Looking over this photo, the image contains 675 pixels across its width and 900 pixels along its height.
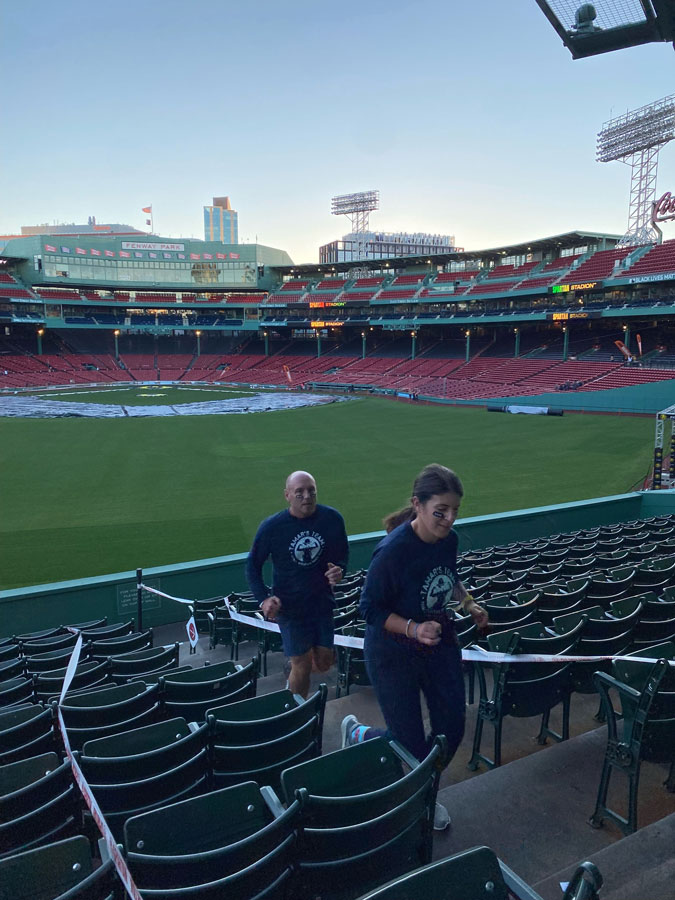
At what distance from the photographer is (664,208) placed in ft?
179

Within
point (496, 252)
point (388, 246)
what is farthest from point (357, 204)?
point (388, 246)

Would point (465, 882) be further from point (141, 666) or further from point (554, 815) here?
point (141, 666)

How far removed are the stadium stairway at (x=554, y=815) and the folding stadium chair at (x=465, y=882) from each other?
1.09 meters

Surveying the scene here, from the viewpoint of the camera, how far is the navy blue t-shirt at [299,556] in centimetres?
504

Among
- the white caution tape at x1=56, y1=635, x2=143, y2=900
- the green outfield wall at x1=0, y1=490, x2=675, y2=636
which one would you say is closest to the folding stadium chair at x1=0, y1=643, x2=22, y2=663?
the green outfield wall at x1=0, y1=490, x2=675, y2=636

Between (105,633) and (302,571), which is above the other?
(302,571)

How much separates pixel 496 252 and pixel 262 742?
246 feet

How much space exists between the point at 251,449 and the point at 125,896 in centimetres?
2706

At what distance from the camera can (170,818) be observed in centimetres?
244

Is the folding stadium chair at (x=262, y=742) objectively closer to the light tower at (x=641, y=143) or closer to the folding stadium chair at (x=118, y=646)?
the folding stadium chair at (x=118, y=646)

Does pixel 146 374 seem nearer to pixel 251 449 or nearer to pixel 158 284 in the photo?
pixel 158 284

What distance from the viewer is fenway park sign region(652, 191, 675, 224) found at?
53.8 m

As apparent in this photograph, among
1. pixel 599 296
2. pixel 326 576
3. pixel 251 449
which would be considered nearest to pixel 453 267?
pixel 599 296

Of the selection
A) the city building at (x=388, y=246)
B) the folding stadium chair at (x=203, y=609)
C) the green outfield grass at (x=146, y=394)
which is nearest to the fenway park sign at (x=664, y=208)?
the green outfield grass at (x=146, y=394)
